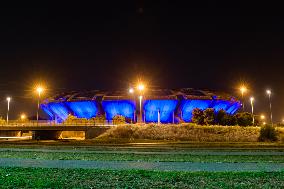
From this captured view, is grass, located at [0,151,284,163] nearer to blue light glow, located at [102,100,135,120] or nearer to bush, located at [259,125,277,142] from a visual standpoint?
bush, located at [259,125,277,142]

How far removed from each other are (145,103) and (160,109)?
4488 millimetres

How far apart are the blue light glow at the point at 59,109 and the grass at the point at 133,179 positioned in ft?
287

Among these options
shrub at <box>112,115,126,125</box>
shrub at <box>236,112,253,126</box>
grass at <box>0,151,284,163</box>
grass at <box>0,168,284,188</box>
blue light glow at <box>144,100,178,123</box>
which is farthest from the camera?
blue light glow at <box>144,100,178,123</box>

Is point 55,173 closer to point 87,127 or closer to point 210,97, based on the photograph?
point 87,127

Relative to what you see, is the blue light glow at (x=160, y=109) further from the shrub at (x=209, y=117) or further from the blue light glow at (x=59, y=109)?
the shrub at (x=209, y=117)

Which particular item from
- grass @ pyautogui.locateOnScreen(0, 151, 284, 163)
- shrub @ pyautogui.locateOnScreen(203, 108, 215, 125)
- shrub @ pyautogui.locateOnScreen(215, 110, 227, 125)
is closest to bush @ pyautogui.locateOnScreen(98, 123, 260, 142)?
shrub @ pyautogui.locateOnScreen(203, 108, 215, 125)

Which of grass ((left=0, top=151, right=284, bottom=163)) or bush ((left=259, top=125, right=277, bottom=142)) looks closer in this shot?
grass ((left=0, top=151, right=284, bottom=163))

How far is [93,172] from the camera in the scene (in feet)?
40.4

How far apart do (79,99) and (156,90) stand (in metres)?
21.5

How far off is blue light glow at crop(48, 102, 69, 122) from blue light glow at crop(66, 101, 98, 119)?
289 centimetres

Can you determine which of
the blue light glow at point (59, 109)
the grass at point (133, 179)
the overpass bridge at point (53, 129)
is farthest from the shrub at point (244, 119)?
the grass at point (133, 179)

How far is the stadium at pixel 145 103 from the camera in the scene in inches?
3597

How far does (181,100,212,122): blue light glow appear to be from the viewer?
91438 millimetres

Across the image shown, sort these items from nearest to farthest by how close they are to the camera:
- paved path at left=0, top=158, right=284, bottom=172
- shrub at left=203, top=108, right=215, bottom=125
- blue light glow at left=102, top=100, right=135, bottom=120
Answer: paved path at left=0, top=158, right=284, bottom=172
shrub at left=203, top=108, right=215, bottom=125
blue light glow at left=102, top=100, right=135, bottom=120
